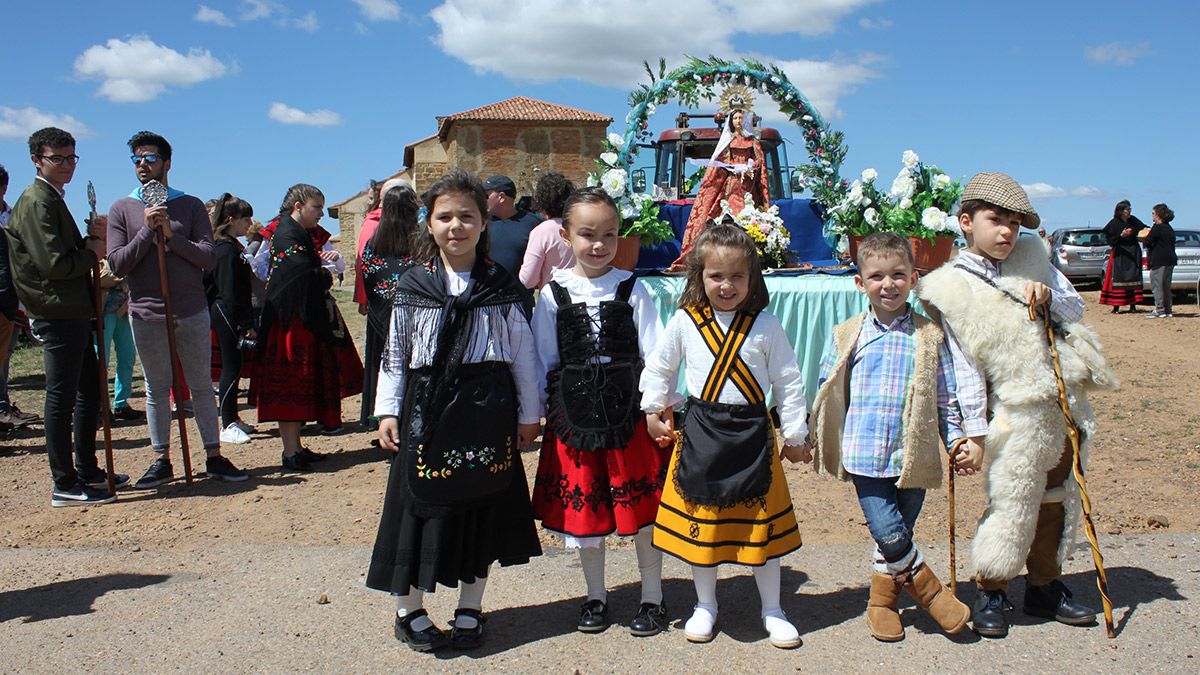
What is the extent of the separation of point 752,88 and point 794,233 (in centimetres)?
133

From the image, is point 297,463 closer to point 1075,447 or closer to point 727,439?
point 727,439

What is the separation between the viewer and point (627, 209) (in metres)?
6.96

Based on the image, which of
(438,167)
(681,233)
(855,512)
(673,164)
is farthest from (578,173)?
(855,512)

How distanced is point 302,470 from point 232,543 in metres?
1.51

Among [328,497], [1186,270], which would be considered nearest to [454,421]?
[328,497]

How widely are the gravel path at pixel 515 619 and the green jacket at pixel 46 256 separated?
142 centimetres

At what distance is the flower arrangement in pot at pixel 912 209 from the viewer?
23.0ft

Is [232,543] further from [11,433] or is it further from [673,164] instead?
[673,164]

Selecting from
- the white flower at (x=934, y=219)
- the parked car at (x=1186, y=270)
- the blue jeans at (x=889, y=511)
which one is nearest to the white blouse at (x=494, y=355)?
the blue jeans at (x=889, y=511)

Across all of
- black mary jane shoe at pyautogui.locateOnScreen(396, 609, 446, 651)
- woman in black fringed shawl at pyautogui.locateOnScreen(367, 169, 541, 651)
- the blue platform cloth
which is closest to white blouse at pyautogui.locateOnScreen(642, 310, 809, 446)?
woman in black fringed shawl at pyautogui.locateOnScreen(367, 169, 541, 651)

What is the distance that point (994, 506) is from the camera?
10.8 feet

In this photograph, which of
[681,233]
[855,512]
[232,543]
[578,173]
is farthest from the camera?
[578,173]

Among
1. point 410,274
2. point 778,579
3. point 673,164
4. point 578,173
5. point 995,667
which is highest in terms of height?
point 578,173

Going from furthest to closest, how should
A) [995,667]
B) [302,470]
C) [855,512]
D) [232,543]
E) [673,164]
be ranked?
[673,164], [302,470], [855,512], [232,543], [995,667]
